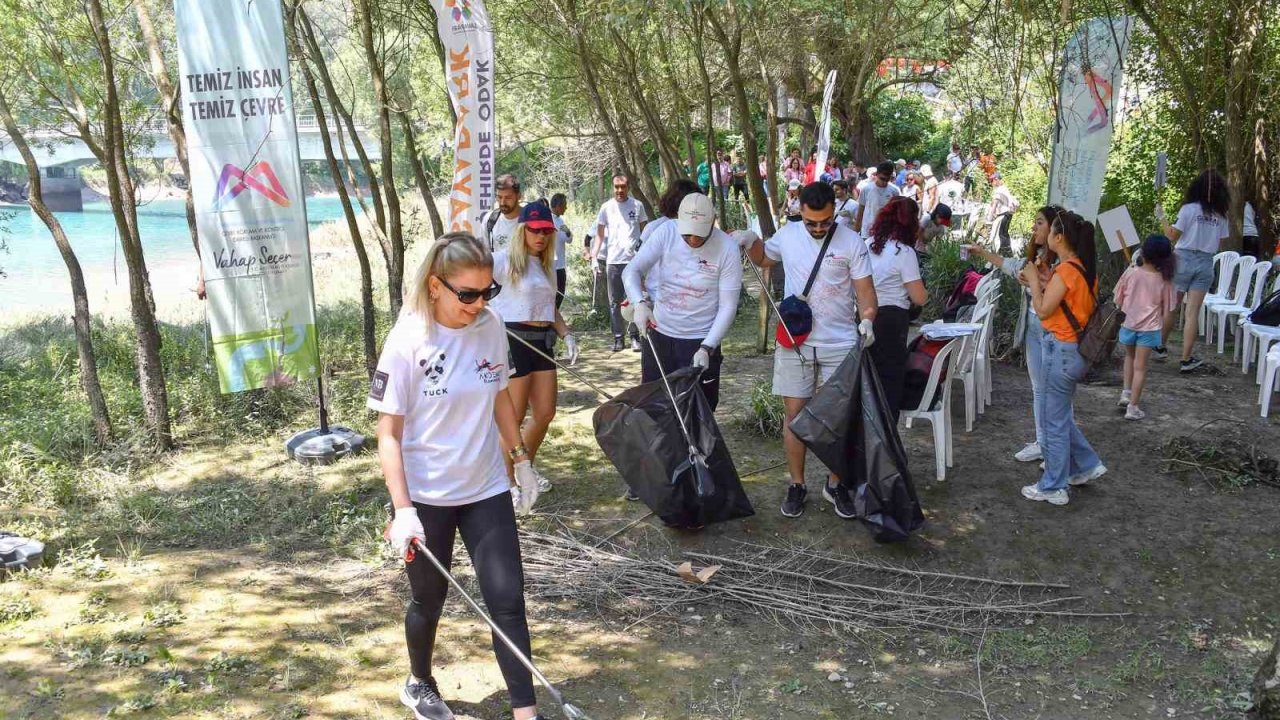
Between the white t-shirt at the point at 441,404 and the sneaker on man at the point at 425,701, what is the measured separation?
712 mm

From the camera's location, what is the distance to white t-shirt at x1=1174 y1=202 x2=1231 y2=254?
24.4 feet

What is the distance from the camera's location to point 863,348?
452 centimetres

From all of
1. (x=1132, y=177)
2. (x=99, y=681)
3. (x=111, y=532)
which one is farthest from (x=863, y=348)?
(x=1132, y=177)

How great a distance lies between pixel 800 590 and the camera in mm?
4238

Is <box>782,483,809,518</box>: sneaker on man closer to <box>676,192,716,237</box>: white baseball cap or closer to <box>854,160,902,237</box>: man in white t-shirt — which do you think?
<box>676,192,716,237</box>: white baseball cap

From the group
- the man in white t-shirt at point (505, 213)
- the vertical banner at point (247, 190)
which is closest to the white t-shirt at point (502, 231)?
the man in white t-shirt at point (505, 213)

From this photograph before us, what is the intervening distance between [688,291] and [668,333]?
246mm

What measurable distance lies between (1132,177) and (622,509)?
953cm

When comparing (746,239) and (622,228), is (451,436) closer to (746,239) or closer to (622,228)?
(746,239)

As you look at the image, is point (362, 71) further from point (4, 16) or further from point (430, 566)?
point (430, 566)

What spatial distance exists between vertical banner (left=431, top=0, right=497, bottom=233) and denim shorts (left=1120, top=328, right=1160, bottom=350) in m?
4.34

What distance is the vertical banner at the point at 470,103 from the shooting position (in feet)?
17.4

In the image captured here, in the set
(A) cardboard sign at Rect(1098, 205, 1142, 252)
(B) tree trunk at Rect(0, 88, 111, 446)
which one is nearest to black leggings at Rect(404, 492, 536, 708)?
(B) tree trunk at Rect(0, 88, 111, 446)

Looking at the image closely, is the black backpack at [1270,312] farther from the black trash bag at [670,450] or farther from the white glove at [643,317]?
the white glove at [643,317]
